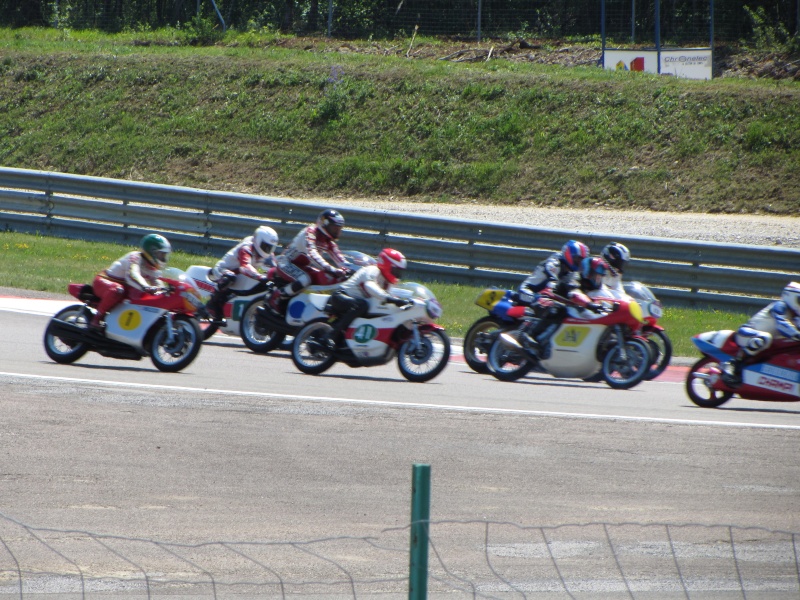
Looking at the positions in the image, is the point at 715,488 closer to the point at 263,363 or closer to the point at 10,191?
the point at 263,363

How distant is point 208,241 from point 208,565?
51.6 feet

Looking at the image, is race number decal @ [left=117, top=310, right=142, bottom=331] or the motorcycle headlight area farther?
the motorcycle headlight area

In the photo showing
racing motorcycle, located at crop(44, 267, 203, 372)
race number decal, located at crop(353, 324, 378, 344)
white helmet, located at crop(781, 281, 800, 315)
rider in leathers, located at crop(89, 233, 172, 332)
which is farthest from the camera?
race number decal, located at crop(353, 324, 378, 344)

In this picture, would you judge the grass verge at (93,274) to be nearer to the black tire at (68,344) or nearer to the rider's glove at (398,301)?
the rider's glove at (398,301)

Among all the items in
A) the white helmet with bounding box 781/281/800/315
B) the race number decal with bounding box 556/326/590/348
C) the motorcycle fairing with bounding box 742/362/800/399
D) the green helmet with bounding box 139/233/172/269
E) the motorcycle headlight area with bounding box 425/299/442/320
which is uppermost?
the green helmet with bounding box 139/233/172/269

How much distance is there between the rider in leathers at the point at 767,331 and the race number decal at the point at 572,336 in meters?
1.80

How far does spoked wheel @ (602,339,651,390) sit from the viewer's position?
40.9 feet

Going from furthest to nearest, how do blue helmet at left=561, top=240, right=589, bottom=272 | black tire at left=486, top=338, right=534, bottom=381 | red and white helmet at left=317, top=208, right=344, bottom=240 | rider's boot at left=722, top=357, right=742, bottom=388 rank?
red and white helmet at left=317, top=208, right=344, bottom=240
blue helmet at left=561, top=240, right=589, bottom=272
black tire at left=486, top=338, right=534, bottom=381
rider's boot at left=722, top=357, right=742, bottom=388

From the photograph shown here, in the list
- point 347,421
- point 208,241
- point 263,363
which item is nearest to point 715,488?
point 347,421

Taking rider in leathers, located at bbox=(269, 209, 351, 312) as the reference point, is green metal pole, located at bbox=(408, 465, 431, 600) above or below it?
below

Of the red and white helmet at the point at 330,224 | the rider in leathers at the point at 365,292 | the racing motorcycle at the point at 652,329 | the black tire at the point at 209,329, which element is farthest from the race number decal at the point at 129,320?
the racing motorcycle at the point at 652,329

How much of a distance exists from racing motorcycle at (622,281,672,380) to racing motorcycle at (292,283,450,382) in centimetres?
236

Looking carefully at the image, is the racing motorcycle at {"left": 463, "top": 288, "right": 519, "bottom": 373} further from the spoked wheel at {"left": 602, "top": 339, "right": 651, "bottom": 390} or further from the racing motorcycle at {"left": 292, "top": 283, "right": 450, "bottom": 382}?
the spoked wheel at {"left": 602, "top": 339, "right": 651, "bottom": 390}

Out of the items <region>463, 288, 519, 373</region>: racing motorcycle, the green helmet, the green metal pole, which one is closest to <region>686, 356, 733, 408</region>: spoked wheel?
<region>463, 288, 519, 373</region>: racing motorcycle
